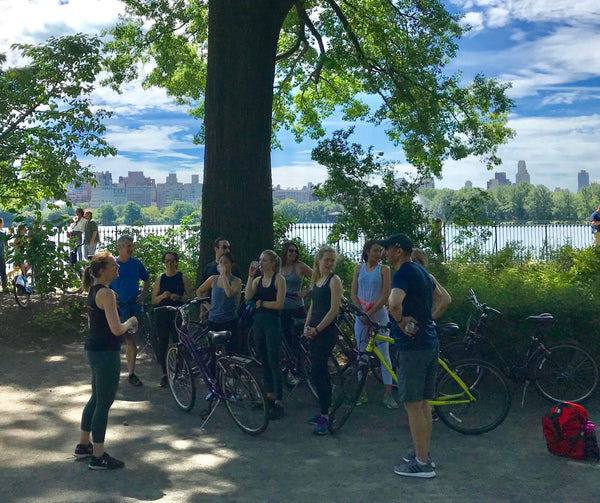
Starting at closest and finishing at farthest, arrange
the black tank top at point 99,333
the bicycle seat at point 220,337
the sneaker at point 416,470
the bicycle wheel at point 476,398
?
the sneaker at point 416,470
the black tank top at point 99,333
the bicycle wheel at point 476,398
the bicycle seat at point 220,337

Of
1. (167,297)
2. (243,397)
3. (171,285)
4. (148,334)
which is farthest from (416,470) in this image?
(148,334)

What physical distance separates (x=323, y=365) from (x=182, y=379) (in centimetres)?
186

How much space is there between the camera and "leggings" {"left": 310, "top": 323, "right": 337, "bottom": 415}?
24.4ft

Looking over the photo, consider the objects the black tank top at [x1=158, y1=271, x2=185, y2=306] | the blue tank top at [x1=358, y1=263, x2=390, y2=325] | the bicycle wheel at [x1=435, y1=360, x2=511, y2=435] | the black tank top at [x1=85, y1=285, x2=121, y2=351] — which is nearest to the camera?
the black tank top at [x1=85, y1=285, x2=121, y2=351]

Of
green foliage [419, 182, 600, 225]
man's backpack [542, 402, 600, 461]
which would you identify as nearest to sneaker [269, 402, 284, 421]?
man's backpack [542, 402, 600, 461]

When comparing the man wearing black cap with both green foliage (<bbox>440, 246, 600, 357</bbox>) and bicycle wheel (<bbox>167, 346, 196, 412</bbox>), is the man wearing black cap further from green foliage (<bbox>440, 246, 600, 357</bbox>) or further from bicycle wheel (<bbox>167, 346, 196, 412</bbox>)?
bicycle wheel (<bbox>167, 346, 196, 412</bbox>)

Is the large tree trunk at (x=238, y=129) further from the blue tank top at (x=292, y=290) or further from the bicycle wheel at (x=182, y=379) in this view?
the bicycle wheel at (x=182, y=379)

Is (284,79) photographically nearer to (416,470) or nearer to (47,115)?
(47,115)

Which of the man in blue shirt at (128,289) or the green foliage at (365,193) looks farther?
the green foliage at (365,193)

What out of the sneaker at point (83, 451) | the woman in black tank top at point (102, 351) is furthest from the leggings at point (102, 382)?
the sneaker at point (83, 451)

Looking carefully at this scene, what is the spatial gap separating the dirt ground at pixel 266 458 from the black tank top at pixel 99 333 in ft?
3.40

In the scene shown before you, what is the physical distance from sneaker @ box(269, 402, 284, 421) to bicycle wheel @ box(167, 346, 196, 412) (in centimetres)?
89

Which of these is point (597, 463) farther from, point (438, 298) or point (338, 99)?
point (338, 99)

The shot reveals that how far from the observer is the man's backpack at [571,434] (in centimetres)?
641
